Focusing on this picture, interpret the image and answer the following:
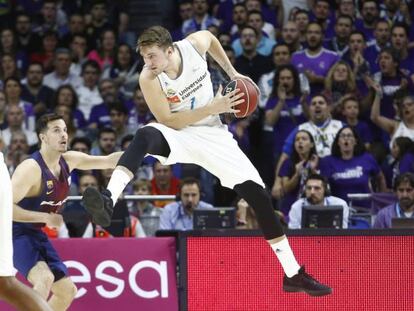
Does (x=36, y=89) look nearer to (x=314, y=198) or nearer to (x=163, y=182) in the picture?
(x=163, y=182)

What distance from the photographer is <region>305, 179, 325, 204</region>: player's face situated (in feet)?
35.2

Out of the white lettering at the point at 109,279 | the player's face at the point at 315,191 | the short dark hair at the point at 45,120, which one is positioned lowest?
the white lettering at the point at 109,279

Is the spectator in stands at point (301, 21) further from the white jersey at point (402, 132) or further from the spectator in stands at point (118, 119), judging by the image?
the spectator in stands at point (118, 119)

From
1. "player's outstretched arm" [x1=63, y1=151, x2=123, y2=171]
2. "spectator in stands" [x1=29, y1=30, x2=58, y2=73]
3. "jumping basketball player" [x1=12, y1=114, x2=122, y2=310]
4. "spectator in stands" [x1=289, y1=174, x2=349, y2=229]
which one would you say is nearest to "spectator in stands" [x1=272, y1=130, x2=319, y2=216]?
"spectator in stands" [x1=289, y1=174, x2=349, y2=229]

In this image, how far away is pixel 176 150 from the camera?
25.0ft

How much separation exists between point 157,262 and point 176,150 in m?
2.33

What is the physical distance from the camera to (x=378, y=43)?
1324cm

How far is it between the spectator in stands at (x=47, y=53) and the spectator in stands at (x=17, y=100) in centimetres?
99

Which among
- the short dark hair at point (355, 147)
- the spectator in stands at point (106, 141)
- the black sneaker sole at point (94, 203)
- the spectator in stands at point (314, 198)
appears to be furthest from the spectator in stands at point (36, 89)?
the black sneaker sole at point (94, 203)

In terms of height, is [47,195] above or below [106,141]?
below

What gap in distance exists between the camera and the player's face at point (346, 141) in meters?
11.7

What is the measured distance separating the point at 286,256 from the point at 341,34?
5.83m

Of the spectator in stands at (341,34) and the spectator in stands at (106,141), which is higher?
the spectator in stands at (341,34)

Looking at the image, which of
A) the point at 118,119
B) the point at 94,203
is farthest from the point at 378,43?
the point at 94,203
